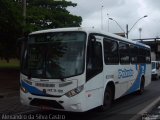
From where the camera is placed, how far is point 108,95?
12812 mm

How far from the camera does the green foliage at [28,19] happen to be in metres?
21.5

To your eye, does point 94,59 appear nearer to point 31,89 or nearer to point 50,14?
point 31,89

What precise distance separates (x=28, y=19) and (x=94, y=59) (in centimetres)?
1433

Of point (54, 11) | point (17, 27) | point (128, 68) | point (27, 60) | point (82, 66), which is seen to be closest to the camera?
point (82, 66)

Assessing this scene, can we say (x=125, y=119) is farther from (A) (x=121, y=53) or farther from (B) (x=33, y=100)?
(A) (x=121, y=53)

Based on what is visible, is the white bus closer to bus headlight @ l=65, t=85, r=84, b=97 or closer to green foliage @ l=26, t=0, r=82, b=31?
bus headlight @ l=65, t=85, r=84, b=97

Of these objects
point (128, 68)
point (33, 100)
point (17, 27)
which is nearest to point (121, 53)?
point (128, 68)

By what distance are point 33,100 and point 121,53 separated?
16.6 feet

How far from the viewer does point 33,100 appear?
1101cm

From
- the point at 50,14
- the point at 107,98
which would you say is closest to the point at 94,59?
the point at 107,98

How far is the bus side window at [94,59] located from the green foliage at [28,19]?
1029cm

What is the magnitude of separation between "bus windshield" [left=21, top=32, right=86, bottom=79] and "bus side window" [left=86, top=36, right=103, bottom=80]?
281 mm

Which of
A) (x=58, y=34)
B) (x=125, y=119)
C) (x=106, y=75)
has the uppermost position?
(x=58, y=34)

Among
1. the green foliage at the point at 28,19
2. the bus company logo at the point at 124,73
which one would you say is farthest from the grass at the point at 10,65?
the bus company logo at the point at 124,73
